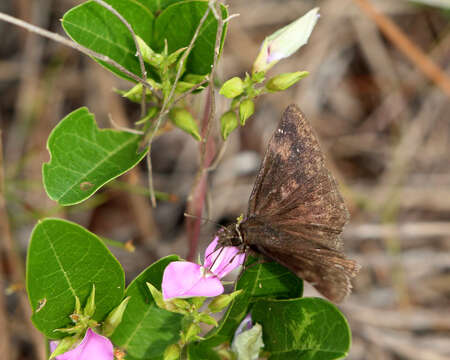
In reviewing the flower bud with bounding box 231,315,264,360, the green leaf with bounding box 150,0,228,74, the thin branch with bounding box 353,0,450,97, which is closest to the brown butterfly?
the flower bud with bounding box 231,315,264,360

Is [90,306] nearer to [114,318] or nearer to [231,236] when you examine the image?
[114,318]

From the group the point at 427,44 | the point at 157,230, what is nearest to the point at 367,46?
the point at 427,44

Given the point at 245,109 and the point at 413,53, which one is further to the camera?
the point at 413,53

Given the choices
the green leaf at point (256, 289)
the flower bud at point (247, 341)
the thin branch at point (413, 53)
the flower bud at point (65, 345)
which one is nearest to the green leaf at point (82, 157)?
the flower bud at point (65, 345)

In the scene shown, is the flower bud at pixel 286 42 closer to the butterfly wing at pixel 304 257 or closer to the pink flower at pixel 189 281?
the butterfly wing at pixel 304 257

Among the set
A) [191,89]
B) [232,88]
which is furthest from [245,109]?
[191,89]

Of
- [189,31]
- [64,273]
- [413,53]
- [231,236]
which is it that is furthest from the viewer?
[413,53]

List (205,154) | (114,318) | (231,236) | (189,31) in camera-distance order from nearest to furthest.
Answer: (114,318) → (231,236) → (189,31) → (205,154)

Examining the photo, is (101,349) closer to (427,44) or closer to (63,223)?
(63,223)

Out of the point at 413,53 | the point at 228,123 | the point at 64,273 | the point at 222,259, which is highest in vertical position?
the point at 413,53
